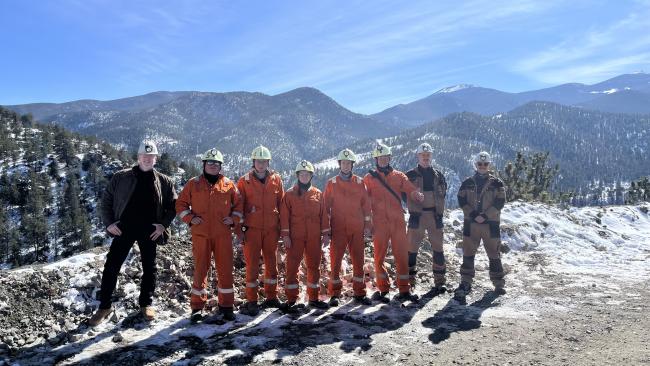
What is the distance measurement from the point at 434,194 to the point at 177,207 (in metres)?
5.39

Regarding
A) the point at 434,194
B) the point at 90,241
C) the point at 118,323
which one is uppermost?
the point at 434,194

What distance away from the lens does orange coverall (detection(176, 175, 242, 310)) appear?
6.84m

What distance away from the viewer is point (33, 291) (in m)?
6.73

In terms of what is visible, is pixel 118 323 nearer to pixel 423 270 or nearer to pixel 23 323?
pixel 23 323

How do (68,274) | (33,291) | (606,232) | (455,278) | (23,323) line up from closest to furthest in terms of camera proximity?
(23,323) < (33,291) < (68,274) < (455,278) < (606,232)

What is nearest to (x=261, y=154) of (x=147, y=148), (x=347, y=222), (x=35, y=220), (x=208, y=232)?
(x=208, y=232)

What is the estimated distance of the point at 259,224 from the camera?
23.9 ft

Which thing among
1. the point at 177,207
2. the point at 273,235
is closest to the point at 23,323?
the point at 177,207

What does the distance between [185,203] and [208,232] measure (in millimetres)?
634

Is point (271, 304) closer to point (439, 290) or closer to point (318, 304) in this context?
point (318, 304)

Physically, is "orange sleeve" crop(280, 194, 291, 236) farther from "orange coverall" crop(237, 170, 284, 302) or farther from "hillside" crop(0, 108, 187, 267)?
"hillside" crop(0, 108, 187, 267)

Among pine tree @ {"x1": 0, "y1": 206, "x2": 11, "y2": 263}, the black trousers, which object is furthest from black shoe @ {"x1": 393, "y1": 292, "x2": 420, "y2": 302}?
pine tree @ {"x1": 0, "y1": 206, "x2": 11, "y2": 263}

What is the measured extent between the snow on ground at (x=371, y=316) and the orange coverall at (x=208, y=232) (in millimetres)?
482

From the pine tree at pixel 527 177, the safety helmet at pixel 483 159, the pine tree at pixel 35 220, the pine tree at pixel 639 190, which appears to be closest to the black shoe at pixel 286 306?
the safety helmet at pixel 483 159
